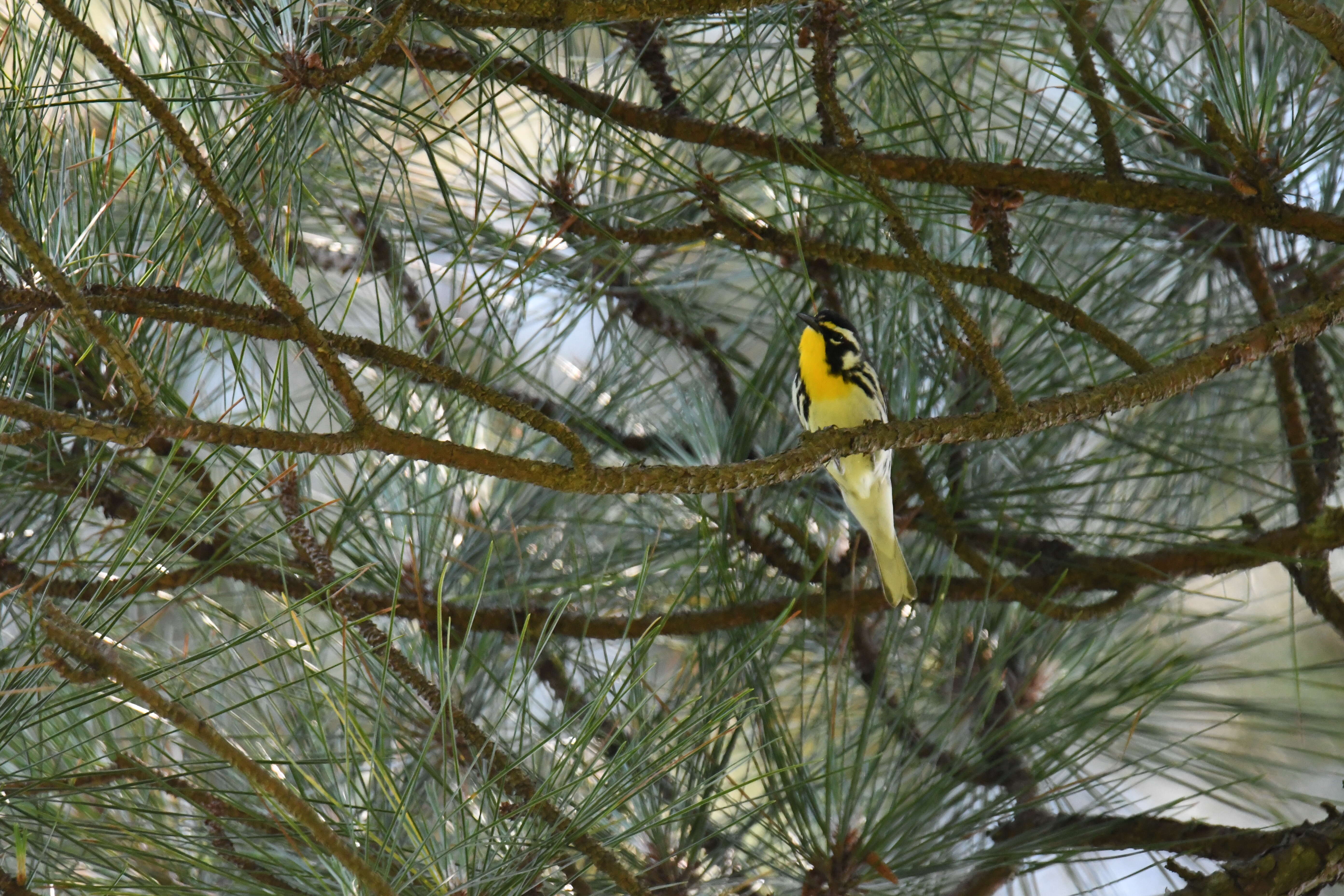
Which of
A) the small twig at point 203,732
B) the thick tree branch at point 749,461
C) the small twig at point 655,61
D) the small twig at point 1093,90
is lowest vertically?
the small twig at point 203,732

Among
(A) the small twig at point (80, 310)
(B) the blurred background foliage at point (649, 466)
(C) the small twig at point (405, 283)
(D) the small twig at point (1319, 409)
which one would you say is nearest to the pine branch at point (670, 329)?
(B) the blurred background foliage at point (649, 466)

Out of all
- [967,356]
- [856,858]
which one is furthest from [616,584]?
[967,356]

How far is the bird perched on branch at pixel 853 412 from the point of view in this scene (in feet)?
3.63

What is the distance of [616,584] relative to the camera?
4.33 ft

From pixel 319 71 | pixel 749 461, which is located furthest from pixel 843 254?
pixel 319 71

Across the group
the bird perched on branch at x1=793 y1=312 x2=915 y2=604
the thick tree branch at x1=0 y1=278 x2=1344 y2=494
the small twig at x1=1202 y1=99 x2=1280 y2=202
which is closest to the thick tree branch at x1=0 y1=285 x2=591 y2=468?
the thick tree branch at x1=0 y1=278 x2=1344 y2=494

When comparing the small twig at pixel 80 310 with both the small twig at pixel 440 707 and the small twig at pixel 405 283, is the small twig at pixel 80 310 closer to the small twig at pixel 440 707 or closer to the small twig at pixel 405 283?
the small twig at pixel 440 707

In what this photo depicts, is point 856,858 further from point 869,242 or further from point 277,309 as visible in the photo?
point 869,242

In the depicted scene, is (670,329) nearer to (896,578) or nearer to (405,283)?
(405,283)

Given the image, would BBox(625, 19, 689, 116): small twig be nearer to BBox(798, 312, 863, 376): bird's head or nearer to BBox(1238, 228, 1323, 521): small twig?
BBox(798, 312, 863, 376): bird's head

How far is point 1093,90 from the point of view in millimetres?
1032

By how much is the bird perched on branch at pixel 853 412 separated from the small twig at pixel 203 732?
0.61 metres

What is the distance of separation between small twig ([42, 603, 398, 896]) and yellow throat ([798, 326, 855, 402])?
1.00 metres

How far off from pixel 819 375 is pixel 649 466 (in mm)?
773
